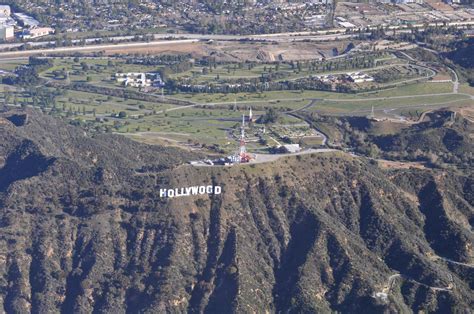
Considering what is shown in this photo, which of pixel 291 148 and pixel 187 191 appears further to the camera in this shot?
pixel 291 148

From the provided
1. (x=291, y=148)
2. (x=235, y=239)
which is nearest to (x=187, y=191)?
(x=235, y=239)

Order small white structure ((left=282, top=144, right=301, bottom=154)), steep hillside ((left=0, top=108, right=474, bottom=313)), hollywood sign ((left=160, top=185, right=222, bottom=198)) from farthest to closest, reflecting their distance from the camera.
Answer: small white structure ((left=282, top=144, right=301, bottom=154))
hollywood sign ((left=160, top=185, right=222, bottom=198))
steep hillside ((left=0, top=108, right=474, bottom=313))

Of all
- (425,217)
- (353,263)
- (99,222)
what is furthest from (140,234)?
(425,217)

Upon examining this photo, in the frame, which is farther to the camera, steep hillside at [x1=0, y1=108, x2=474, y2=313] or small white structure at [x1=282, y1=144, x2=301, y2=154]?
small white structure at [x1=282, y1=144, x2=301, y2=154]

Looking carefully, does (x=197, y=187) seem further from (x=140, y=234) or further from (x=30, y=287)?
(x=30, y=287)

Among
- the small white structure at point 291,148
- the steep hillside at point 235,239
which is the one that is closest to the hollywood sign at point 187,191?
the steep hillside at point 235,239

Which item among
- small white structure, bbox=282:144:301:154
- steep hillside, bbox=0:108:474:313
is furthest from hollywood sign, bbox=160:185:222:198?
small white structure, bbox=282:144:301:154

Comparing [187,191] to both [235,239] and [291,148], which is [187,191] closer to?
[235,239]

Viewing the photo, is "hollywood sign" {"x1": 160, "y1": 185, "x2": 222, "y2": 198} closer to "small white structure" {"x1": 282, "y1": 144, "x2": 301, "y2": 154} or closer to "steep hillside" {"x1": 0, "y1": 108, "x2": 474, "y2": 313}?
"steep hillside" {"x1": 0, "y1": 108, "x2": 474, "y2": 313}
